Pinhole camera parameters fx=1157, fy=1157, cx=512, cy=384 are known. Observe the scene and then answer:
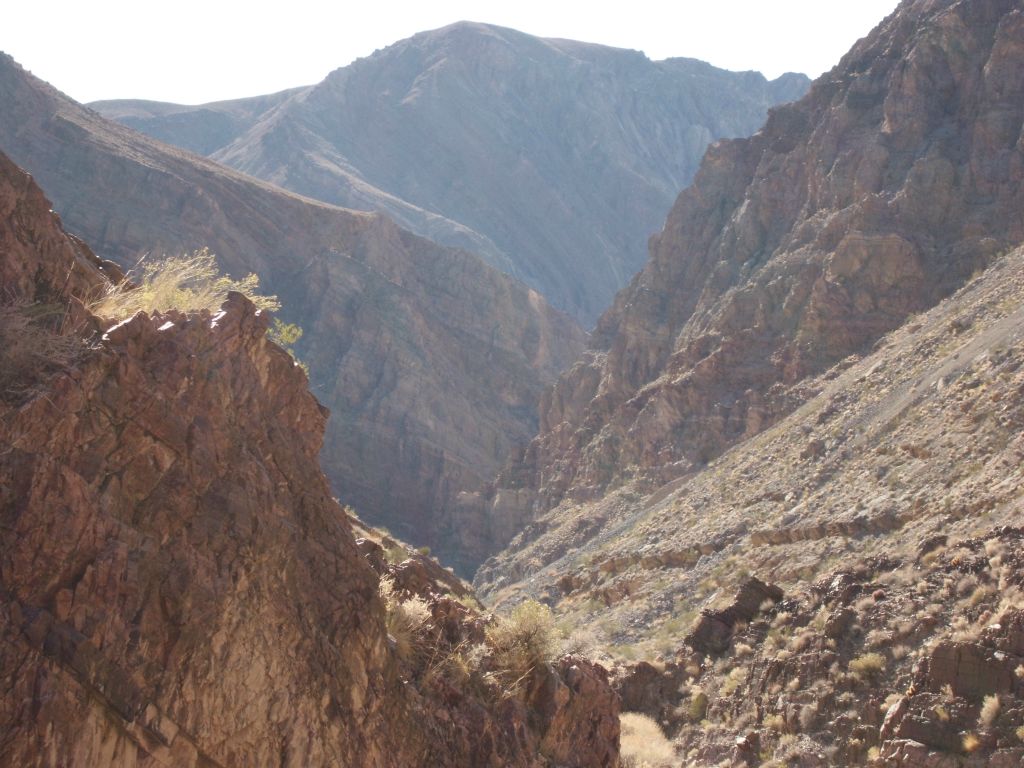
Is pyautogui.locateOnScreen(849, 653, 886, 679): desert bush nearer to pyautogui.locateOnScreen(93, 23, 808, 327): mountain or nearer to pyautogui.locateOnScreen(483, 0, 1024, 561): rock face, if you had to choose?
pyautogui.locateOnScreen(483, 0, 1024, 561): rock face

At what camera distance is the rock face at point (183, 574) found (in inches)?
356

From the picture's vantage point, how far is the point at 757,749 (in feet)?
68.0

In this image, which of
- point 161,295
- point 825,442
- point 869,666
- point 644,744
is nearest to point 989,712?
point 869,666

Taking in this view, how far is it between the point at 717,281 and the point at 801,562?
31700 mm

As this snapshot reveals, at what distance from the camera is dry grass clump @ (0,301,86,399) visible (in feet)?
32.5

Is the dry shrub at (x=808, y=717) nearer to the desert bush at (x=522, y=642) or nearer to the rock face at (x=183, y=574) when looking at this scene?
the desert bush at (x=522, y=642)

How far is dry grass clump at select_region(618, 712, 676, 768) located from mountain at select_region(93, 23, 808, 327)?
120 m

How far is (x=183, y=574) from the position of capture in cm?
1012

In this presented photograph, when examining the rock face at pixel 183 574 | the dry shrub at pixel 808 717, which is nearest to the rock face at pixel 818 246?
the dry shrub at pixel 808 717

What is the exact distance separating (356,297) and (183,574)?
8091 cm

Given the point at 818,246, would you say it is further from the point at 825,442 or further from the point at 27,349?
the point at 27,349

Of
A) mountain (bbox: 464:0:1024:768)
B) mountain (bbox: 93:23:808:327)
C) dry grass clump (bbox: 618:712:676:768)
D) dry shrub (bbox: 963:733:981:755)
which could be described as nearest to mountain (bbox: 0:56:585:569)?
mountain (bbox: 464:0:1024:768)

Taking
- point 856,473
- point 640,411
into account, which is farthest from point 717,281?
point 856,473

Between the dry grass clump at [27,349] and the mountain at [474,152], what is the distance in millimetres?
131034
